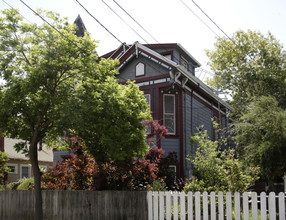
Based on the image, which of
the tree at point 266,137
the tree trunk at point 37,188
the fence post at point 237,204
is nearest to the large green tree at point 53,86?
the tree trunk at point 37,188

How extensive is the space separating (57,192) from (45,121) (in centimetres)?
249

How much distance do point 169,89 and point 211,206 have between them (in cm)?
1043

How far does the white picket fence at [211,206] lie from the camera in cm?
809

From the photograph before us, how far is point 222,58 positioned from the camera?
3456 centimetres

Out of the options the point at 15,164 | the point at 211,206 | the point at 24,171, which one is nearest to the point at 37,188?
the point at 211,206

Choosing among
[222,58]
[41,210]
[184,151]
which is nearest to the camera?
[41,210]

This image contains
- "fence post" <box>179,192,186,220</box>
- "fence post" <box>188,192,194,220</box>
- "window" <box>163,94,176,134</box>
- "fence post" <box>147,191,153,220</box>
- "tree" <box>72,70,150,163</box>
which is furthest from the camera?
"window" <box>163,94,176,134</box>

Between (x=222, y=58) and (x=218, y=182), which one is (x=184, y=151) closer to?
(x=218, y=182)

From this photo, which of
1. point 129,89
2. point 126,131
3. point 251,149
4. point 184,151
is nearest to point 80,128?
point 126,131

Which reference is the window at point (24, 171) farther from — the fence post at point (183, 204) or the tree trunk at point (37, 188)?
the fence post at point (183, 204)

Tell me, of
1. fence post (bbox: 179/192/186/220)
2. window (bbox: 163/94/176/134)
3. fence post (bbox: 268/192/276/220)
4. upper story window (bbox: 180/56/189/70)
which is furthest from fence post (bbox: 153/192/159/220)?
upper story window (bbox: 180/56/189/70)

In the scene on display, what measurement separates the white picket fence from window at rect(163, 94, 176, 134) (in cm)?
883

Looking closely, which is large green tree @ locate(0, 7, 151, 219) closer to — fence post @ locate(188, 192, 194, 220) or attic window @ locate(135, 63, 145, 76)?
fence post @ locate(188, 192, 194, 220)

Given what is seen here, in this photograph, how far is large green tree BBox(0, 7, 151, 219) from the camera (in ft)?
33.8
